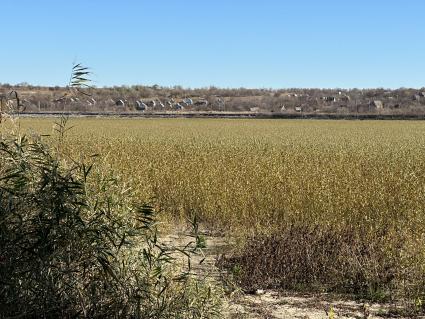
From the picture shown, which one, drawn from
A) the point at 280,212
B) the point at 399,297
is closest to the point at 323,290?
the point at 399,297

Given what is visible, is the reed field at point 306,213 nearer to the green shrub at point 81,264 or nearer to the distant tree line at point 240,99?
the green shrub at point 81,264

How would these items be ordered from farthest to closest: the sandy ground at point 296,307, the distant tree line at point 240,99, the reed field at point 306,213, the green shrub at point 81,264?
the distant tree line at point 240,99 < the reed field at point 306,213 < the sandy ground at point 296,307 < the green shrub at point 81,264

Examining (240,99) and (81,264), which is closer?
(81,264)

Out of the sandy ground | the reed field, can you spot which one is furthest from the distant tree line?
the sandy ground

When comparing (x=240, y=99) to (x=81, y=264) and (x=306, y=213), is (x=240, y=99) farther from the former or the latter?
(x=81, y=264)

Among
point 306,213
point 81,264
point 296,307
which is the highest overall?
point 81,264

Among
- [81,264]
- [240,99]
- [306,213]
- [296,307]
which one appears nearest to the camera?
[81,264]

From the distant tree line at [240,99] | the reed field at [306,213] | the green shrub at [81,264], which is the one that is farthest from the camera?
the distant tree line at [240,99]

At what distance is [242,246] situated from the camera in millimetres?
7484

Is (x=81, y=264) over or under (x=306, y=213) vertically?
over

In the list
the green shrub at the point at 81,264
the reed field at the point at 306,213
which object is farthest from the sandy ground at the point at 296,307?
the green shrub at the point at 81,264

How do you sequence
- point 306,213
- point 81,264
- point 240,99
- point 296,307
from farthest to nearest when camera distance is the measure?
point 240,99, point 306,213, point 296,307, point 81,264

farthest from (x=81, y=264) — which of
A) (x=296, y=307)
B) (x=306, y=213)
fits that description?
(x=306, y=213)

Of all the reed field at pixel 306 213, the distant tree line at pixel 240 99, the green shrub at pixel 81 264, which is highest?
the distant tree line at pixel 240 99
